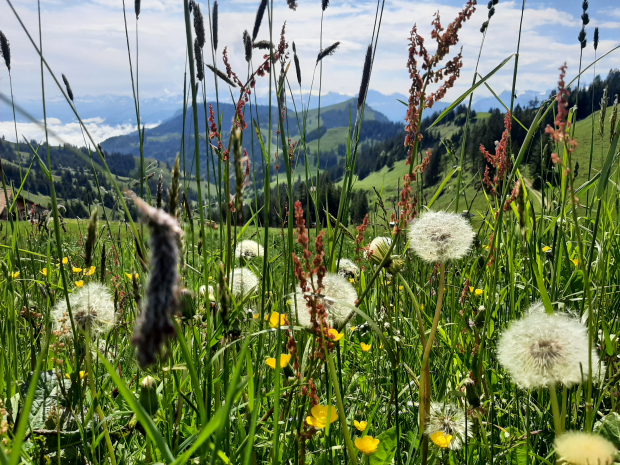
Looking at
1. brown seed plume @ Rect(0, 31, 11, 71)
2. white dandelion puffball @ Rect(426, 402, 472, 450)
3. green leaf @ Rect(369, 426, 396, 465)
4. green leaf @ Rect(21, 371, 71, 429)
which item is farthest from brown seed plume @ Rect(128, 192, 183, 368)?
brown seed plume @ Rect(0, 31, 11, 71)

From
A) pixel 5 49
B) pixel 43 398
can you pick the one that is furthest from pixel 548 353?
pixel 5 49

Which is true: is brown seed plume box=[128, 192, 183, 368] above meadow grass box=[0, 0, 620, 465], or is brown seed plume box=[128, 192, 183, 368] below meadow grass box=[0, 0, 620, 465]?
above

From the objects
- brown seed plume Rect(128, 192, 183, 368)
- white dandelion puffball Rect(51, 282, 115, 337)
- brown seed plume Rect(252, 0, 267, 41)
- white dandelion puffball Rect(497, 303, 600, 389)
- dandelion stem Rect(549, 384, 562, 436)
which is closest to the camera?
brown seed plume Rect(128, 192, 183, 368)

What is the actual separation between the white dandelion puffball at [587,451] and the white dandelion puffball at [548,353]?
0.66 ft

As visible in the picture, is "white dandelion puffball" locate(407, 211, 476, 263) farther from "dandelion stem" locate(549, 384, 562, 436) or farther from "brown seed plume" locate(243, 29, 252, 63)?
"brown seed plume" locate(243, 29, 252, 63)

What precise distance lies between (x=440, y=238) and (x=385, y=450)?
2.82 feet

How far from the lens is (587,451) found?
3.03 feet

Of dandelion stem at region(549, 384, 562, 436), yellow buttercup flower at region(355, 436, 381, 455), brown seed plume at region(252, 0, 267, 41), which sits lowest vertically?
yellow buttercup flower at region(355, 436, 381, 455)

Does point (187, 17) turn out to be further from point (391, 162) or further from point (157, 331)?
point (391, 162)

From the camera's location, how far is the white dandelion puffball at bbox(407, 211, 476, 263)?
173cm

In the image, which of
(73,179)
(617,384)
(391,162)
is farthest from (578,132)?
(73,179)

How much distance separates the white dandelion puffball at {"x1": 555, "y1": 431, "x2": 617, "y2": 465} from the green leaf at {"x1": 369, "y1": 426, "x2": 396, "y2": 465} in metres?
0.72

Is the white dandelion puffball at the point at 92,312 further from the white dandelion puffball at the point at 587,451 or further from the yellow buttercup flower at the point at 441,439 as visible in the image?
the white dandelion puffball at the point at 587,451

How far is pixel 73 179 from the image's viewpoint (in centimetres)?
15888
